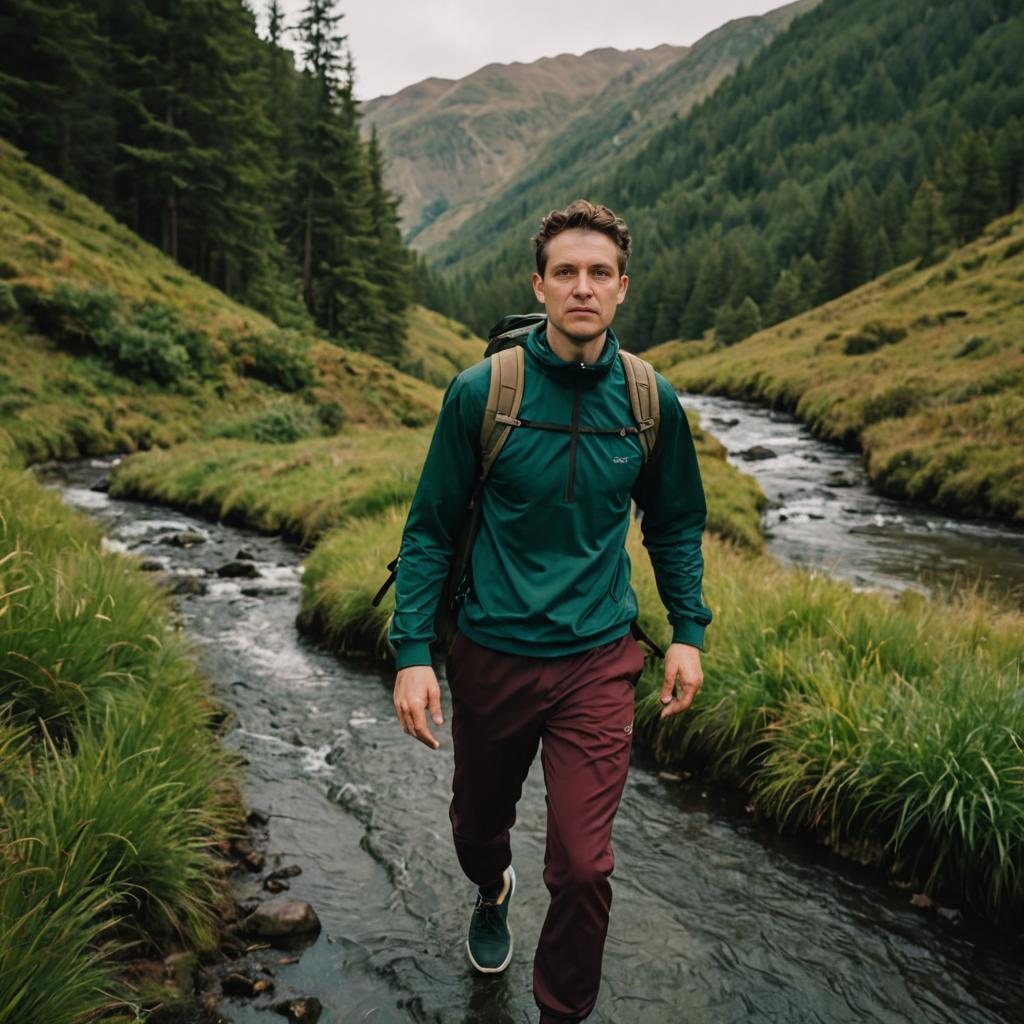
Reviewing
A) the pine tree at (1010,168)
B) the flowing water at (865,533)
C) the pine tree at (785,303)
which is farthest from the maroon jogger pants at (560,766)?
the pine tree at (785,303)

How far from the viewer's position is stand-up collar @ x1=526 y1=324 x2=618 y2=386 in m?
3.10

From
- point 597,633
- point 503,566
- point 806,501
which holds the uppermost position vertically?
point 503,566

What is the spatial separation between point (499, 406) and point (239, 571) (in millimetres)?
10132

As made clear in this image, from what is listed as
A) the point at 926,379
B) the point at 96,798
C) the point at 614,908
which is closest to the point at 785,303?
the point at 926,379

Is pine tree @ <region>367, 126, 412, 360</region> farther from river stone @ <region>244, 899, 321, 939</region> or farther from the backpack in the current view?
the backpack

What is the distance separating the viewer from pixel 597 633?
3.13 metres

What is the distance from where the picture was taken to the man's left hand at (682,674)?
3324 mm

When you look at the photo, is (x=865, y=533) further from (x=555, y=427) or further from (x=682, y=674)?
(x=555, y=427)

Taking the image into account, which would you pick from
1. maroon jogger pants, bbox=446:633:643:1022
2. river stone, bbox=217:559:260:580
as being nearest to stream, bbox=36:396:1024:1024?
maroon jogger pants, bbox=446:633:643:1022

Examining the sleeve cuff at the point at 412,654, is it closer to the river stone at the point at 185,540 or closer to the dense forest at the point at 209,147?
the river stone at the point at 185,540

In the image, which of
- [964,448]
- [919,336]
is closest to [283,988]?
[964,448]

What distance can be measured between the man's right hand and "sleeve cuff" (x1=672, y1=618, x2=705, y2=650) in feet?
3.70

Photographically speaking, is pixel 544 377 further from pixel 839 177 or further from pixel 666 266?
pixel 839 177

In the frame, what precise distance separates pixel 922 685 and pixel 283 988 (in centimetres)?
482
